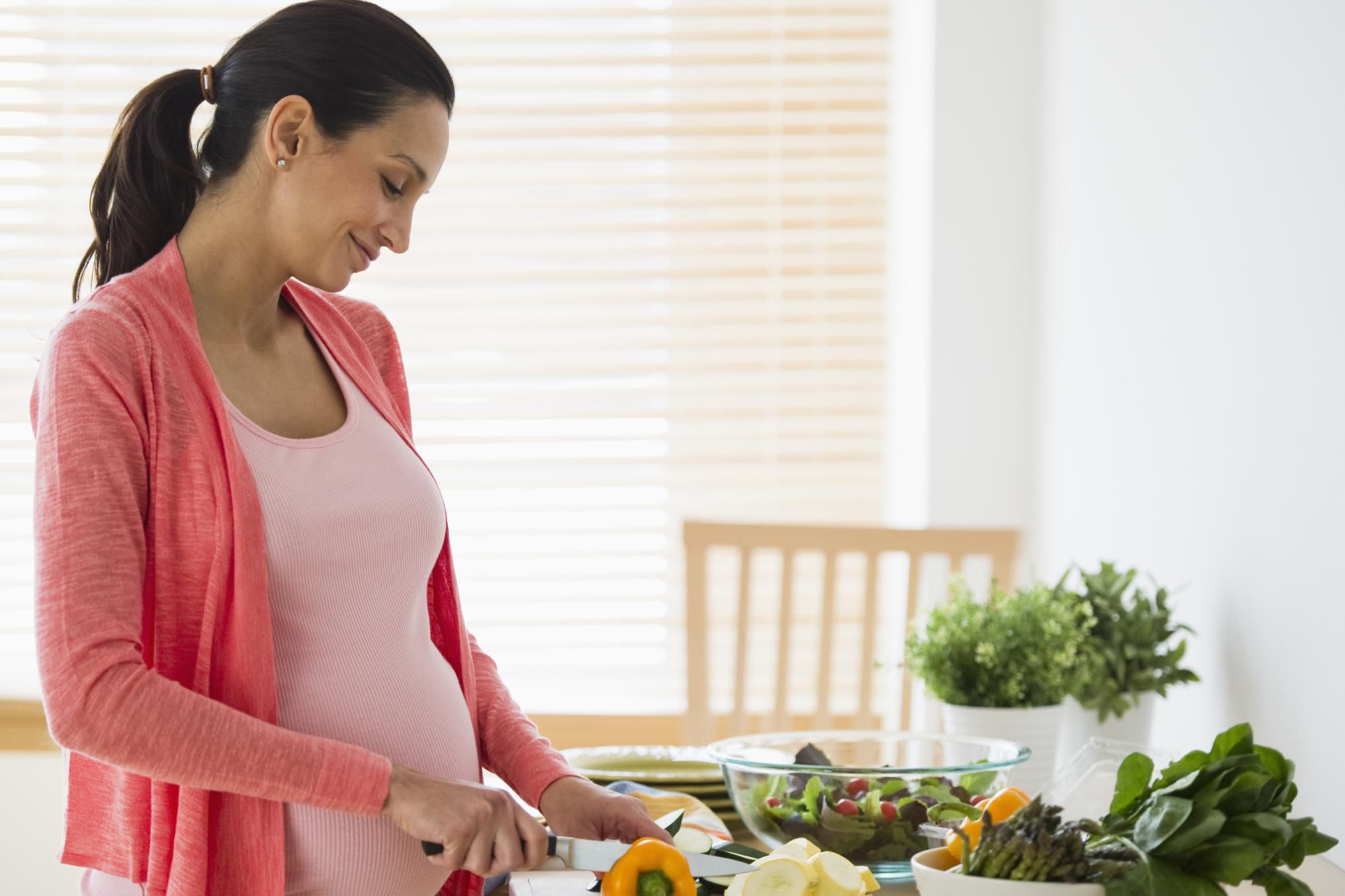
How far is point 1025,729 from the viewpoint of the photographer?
53.8 inches

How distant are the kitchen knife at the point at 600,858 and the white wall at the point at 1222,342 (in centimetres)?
63

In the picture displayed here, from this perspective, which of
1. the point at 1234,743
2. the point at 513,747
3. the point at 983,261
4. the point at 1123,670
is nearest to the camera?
the point at 1234,743

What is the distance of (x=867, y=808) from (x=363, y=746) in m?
0.42

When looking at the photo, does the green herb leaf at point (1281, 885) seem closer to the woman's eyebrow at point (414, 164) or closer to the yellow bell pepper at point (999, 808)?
the yellow bell pepper at point (999, 808)

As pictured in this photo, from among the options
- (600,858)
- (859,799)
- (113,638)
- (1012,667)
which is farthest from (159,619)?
(1012,667)

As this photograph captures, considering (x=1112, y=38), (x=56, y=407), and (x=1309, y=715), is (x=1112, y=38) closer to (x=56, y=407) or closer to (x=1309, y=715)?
(x=1309, y=715)

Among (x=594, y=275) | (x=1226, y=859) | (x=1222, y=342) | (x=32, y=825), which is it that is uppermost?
(x=594, y=275)

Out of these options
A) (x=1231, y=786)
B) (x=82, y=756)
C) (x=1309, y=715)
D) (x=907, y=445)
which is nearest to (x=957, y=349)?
(x=907, y=445)

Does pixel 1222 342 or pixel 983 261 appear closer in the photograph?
pixel 1222 342

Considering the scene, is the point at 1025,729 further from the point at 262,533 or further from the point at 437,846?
the point at 262,533

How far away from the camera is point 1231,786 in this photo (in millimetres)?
862

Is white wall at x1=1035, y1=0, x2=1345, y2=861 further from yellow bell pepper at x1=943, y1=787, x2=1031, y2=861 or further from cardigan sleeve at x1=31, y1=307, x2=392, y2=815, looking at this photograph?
cardigan sleeve at x1=31, y1=307, x2=392, y2=815

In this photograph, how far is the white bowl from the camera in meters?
0.82

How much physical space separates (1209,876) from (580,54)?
217cm
